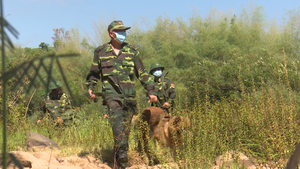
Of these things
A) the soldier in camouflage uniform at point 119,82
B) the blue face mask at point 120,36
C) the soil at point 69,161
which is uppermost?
the blue face mask at point 120,36

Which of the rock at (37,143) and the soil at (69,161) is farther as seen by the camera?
the rock at (37,143)

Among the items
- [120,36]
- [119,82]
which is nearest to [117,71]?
[119,82]

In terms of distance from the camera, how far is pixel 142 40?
17125 mm

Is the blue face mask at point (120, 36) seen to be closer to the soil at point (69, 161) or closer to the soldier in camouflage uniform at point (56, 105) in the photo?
the soil at point (69, 161)

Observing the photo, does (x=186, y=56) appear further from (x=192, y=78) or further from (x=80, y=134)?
(x=80, y=134)

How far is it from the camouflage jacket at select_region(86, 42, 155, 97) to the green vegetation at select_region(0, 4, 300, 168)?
0.45m

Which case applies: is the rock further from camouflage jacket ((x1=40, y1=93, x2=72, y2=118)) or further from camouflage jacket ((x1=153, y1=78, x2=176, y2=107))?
camouflage jacket ((x1=40, y1=93, x2=72, y2=118))

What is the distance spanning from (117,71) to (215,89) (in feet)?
17.1

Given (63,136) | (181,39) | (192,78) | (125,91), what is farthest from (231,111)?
(181,39)

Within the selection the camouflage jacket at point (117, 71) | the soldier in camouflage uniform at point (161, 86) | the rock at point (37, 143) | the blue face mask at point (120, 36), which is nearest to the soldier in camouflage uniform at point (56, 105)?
the soldier in camouflage uniform at point (161, 86)

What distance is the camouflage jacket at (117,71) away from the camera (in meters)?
A: 5.85

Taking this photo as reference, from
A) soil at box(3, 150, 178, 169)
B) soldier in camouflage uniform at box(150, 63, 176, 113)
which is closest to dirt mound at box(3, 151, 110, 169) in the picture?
soil at box(3, 150, 178, 169)

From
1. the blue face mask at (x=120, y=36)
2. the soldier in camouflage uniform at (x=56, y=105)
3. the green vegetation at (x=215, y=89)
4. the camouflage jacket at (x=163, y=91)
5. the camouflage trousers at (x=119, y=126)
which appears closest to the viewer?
the green vegetation at (x=215, y=89)

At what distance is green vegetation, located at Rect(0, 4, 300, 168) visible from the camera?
16.2 feet
